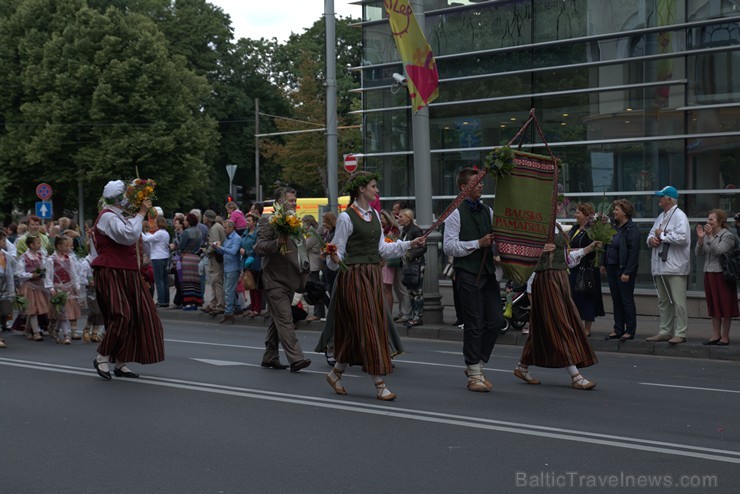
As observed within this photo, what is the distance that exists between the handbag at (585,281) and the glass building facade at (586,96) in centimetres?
266

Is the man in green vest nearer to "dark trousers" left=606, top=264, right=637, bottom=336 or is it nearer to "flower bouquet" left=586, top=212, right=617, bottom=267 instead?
"flower bouquet" left=586, top=212, right=617, bottom=267

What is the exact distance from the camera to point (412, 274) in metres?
17.4

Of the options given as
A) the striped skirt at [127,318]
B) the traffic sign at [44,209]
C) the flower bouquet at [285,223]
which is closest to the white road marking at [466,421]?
the striped skirt at [127,318]

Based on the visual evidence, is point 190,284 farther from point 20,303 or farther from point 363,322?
point 363,322

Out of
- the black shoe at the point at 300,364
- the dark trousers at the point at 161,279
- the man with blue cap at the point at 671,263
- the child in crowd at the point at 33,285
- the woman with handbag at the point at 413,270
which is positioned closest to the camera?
the black shoe at the point at 300,364

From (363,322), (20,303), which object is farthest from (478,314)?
(20,303)

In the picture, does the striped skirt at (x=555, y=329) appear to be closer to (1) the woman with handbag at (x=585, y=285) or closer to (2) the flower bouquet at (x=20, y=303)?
(1) the woman with handbag at (x=585, y=285)

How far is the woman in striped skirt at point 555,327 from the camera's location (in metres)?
10.5

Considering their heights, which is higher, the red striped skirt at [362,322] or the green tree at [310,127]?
the green tree at [310,127]

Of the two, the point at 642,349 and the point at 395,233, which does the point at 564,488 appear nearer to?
the point at 642,349

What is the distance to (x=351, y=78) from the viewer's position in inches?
2461

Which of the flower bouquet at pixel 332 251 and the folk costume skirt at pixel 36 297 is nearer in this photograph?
the flower bouquet at pixel 332 251

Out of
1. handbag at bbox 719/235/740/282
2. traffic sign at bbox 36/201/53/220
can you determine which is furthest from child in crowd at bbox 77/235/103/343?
traffic sign at bbox 36/201/53/220

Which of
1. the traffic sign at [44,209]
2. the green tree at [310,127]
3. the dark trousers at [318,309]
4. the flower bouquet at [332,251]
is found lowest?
the dark trousers at [318,309]
